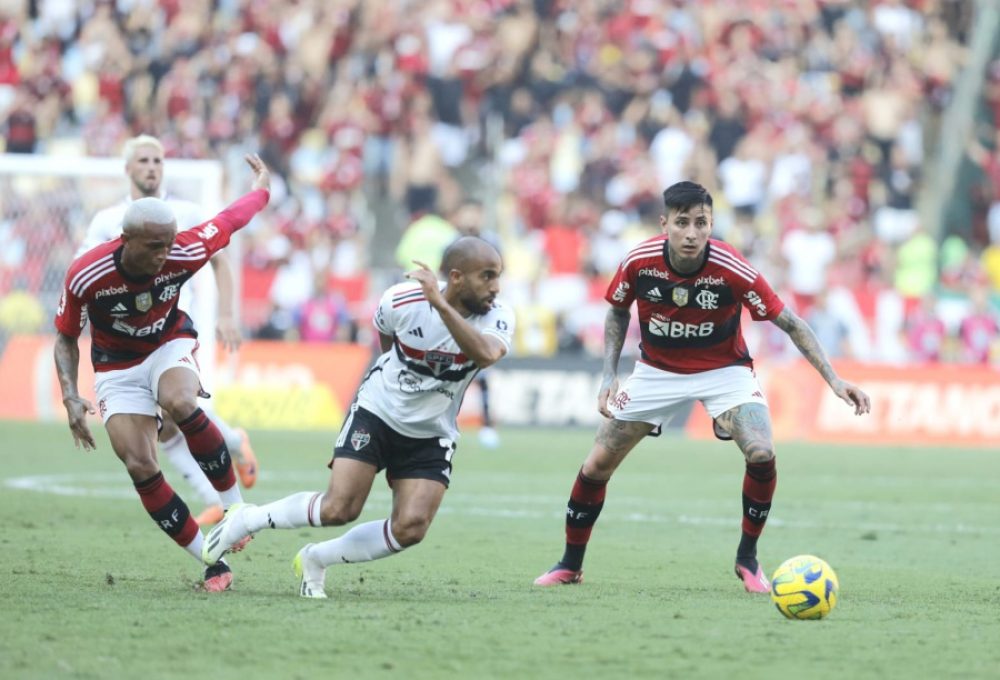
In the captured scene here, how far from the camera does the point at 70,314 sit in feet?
25.3

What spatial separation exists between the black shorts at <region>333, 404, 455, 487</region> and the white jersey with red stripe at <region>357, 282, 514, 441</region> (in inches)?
1.6

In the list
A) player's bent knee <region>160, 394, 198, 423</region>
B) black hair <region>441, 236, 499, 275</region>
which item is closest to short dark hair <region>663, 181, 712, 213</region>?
black hair <region>441, 236, 499, 275</region>

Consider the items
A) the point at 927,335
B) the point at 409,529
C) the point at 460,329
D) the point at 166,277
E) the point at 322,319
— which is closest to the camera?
the point at 460,329

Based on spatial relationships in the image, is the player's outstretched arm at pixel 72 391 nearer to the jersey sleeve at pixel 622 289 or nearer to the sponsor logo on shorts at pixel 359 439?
the sponsor logo on shorts at pixel 359 439

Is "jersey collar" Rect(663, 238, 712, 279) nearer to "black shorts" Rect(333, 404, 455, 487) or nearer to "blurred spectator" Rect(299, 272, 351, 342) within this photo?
"black shorts" Rect(333, 404, 455, 487)

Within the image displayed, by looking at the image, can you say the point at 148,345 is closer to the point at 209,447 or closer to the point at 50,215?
the point at 209,447

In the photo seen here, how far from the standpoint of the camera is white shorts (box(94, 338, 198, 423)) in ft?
26.7

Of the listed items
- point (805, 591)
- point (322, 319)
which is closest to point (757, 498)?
point (805, 591)

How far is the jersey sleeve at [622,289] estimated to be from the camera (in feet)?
27.9

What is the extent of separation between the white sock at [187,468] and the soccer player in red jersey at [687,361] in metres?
A: 2.76

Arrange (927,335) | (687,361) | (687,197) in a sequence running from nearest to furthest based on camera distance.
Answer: (687,197) < (687,361) < (927,335)

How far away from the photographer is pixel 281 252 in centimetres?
2416

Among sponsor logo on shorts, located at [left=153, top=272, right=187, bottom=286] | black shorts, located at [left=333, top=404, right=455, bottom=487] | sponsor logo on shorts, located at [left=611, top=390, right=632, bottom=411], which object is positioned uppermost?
sponsor logo on shorts, located at [left=153, top=272, right=187, bottom=286]

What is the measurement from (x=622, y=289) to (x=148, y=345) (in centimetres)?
246
